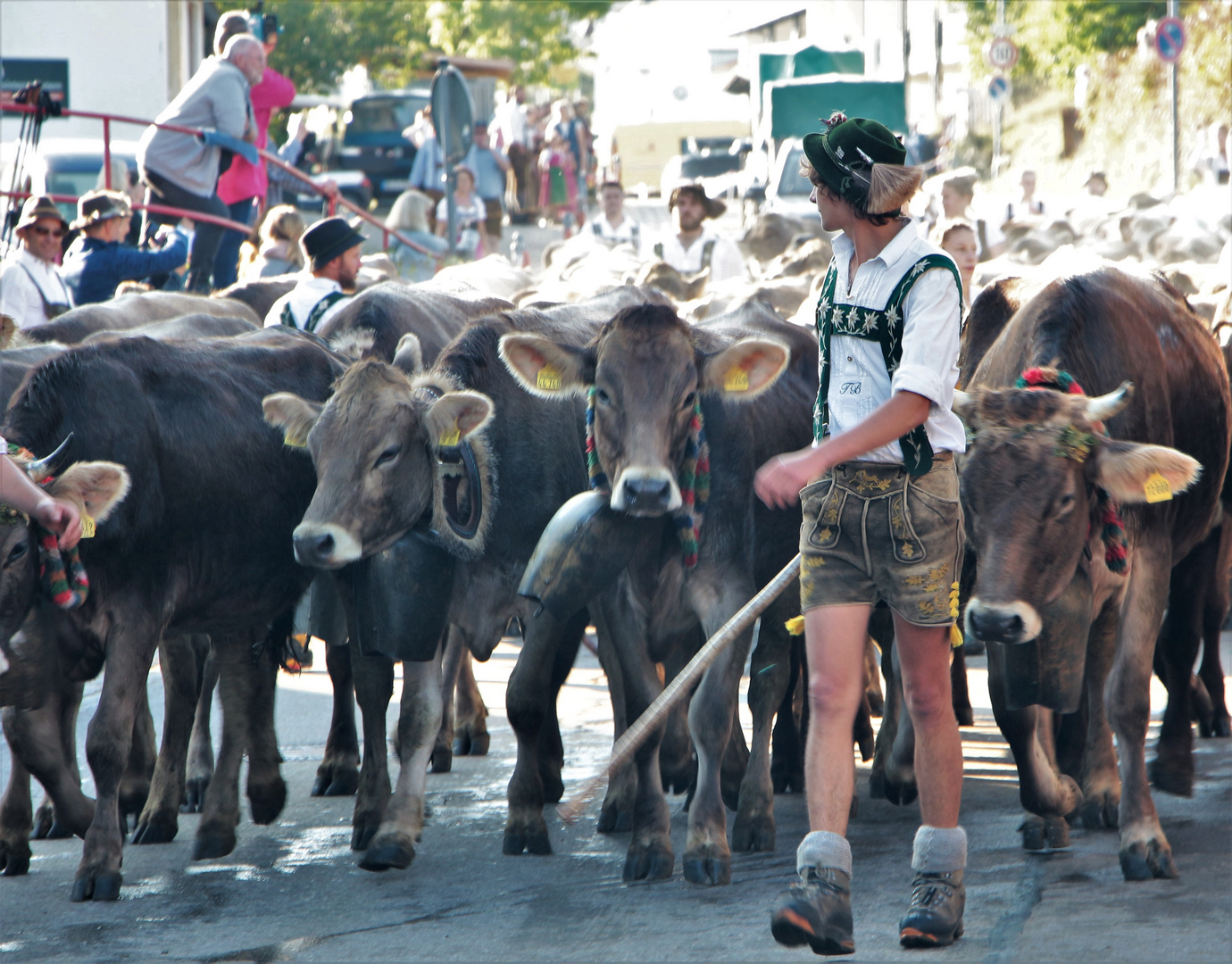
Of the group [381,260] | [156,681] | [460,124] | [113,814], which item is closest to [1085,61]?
[460,124]

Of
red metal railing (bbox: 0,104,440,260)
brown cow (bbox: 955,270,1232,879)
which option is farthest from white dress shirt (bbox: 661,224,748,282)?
brown cow (bbox: 955,270,1232,879)

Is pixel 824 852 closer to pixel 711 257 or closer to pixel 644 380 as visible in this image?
pixel 644 380

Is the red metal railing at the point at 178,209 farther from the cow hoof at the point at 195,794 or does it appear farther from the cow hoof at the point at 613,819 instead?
the cow hoof at the point at 613,819

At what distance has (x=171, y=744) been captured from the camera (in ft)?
20.2

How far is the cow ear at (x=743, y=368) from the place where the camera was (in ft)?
19.0

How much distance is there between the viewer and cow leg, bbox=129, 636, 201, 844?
605 centimetres

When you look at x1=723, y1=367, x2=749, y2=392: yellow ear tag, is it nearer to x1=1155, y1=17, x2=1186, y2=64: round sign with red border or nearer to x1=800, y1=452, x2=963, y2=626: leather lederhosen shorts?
x1=800, y1=452, x2=963, y2=626: leather lederhosen shorts

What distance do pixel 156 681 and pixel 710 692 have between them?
426 centimetres

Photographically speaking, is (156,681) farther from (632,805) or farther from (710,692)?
(710,692)

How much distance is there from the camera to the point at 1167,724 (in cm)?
642

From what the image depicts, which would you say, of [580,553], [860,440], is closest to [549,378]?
[580,553]

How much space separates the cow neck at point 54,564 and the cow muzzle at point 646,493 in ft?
5.79

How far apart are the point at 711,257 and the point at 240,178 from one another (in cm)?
368

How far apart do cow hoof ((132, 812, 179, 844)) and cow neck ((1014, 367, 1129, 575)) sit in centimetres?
345
